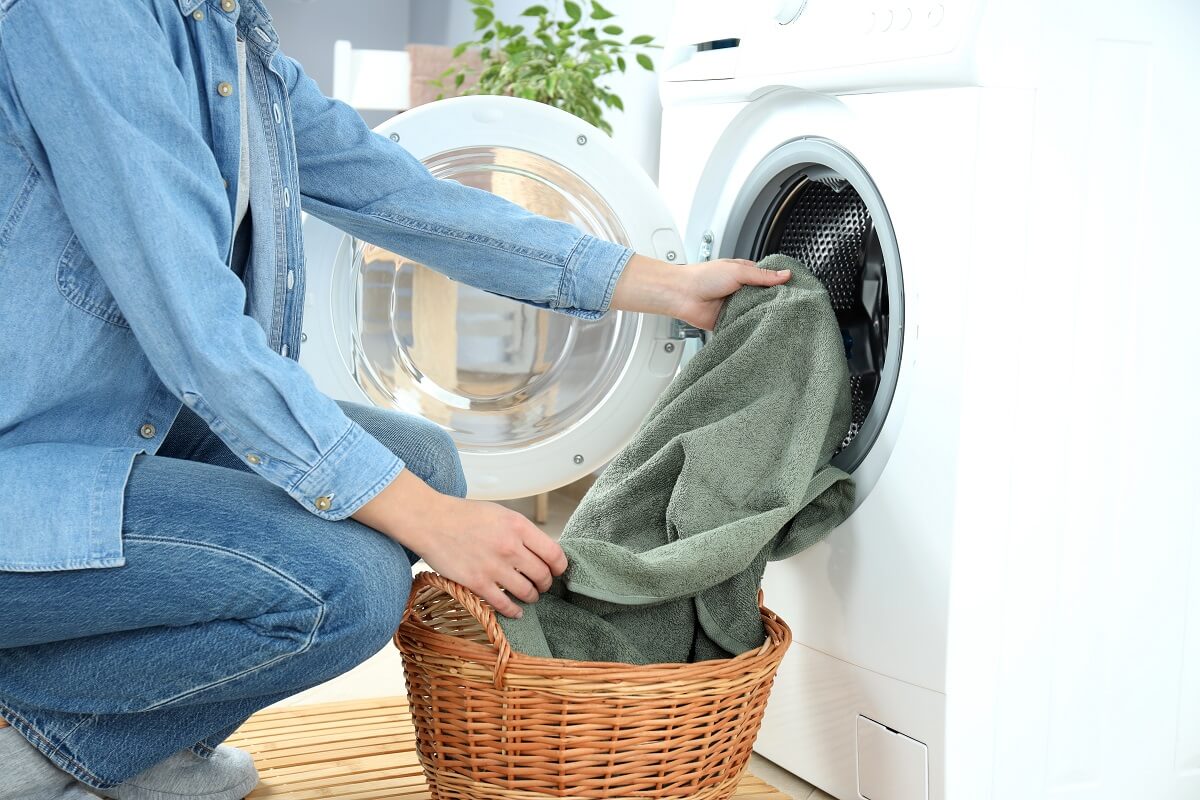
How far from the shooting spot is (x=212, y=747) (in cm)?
124

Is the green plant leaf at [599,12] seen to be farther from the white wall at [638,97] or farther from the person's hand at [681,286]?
the person's hand at [681,286]

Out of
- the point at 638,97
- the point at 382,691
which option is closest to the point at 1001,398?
the point at 382,691

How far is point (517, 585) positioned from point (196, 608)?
275 mm

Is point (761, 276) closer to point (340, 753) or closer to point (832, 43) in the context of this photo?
point (832, 43)

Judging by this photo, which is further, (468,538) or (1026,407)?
(1026,407)

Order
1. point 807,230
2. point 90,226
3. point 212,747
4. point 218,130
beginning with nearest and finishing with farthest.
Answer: point 90,226 < point 218,130 < point 212,747 < point 807,230

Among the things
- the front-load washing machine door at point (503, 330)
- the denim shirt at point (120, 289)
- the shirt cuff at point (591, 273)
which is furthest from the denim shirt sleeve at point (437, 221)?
the denim shirt at point (120, 289)

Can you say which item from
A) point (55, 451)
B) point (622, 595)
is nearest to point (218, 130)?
point (55, 451)

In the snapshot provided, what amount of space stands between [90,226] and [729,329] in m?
0.69

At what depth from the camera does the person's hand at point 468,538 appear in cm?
101

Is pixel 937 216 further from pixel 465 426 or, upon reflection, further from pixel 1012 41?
pixel 465 426

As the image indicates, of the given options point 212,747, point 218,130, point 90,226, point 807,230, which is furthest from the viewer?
point 807,230

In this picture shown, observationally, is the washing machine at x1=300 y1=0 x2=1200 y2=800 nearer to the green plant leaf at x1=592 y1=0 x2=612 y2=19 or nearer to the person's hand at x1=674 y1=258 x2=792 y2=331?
the person's hand at x1=674 y1=258 x2=792 y2=331

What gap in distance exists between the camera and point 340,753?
4.75ft
